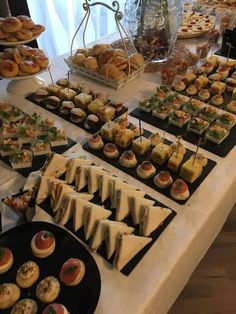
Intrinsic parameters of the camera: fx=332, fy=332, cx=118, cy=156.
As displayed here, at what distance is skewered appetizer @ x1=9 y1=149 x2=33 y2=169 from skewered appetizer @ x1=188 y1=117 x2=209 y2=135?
599 millimetres

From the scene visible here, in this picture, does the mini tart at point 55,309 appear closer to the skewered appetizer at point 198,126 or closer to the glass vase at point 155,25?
the skewered appetizer at point 198,126

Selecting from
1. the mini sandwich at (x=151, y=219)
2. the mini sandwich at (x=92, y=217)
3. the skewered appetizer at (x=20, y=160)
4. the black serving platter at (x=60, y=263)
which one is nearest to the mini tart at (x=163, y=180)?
the mini sandwich at (x=151, y=219)

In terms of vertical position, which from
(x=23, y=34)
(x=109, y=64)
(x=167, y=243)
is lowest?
(x=167, y=243)

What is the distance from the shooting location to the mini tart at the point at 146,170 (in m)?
1.06

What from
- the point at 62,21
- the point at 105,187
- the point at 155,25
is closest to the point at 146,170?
the point at 105,187

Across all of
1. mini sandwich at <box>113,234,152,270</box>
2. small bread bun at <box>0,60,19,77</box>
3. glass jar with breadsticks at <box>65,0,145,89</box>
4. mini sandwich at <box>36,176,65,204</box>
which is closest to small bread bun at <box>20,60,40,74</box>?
small bread bun at <box>0,60,19,77</box>

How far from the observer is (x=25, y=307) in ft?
2.35

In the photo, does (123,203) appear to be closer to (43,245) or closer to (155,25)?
(43,245)

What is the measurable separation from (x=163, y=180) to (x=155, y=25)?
0.95m

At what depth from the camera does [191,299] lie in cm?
151

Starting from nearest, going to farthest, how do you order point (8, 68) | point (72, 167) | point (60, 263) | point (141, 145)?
point (60, 263) < point (72, 167) < point (141, 145) < point (8, 68)

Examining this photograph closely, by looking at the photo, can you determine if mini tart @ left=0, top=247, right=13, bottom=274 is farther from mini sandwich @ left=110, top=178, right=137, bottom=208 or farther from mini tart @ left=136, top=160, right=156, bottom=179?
mini tart @ left=136, top=160, right=156, bottom=179

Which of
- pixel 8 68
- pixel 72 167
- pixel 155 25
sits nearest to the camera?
pixel 72 167

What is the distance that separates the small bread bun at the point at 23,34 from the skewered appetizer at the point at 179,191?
2.88 ft
